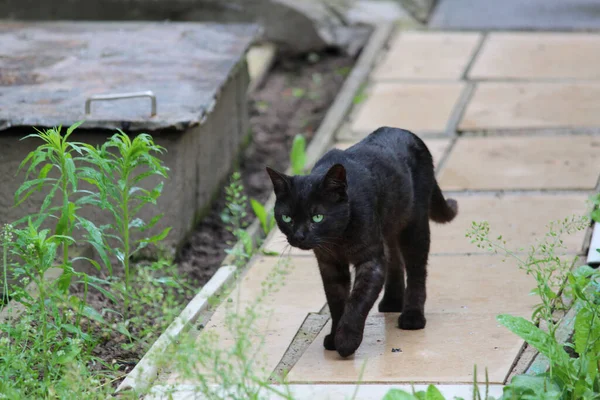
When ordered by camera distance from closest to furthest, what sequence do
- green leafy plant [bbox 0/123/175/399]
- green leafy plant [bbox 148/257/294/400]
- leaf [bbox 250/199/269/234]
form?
green leafy plant [bbox 148/257/294/400], green leafy plant [bbox 0/123/175/399], leaf [bbox 250/199/269/234]

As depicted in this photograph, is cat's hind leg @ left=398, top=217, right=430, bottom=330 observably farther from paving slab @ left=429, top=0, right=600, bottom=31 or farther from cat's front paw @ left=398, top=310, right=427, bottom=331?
paving slab @ left=429, top=0, right=600, bottom=31

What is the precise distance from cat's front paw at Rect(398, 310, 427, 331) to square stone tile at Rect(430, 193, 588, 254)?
3.07ft

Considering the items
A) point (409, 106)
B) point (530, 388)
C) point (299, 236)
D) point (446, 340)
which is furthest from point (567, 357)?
point (409, 106)

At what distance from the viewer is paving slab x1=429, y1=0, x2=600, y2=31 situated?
9062mm

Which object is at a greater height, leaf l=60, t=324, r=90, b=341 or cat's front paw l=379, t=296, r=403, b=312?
leaf l=60, t=324, r=90, b=341

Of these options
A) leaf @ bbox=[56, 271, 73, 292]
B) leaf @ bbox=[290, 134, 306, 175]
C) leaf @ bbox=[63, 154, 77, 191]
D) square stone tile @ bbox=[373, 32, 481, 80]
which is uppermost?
leaf @ bbox=[63, 154, 77, 191]

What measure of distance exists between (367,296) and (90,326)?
1.26 m

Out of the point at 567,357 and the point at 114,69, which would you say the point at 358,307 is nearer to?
the point at 567,357

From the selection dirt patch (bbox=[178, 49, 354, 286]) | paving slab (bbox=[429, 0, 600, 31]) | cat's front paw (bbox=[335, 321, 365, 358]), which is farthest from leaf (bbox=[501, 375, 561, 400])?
paving slab (bbox=[429, 0, 600, 31])

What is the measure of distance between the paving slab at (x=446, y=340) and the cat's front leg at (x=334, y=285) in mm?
139

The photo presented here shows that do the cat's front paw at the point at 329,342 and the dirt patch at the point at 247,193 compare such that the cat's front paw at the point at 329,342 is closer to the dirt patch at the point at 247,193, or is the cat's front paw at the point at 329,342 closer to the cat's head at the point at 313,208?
the cat's head at the point at 313,208

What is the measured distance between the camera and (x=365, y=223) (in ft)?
13.0

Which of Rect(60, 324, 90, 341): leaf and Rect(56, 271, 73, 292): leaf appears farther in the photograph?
Rect(56, 271, 73, 292): leaf

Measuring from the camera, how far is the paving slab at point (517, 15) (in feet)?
29.7
